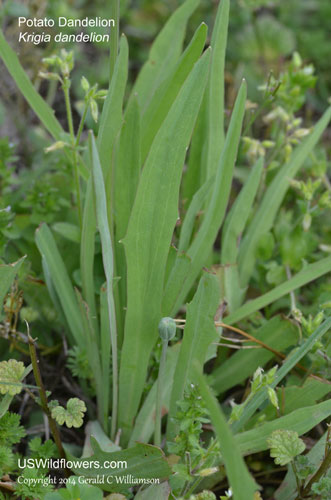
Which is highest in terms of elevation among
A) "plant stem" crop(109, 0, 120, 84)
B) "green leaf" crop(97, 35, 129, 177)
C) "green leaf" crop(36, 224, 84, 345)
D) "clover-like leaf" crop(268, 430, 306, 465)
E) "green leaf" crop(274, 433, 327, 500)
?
"plant stem" crop(109, 0, 120, 84)

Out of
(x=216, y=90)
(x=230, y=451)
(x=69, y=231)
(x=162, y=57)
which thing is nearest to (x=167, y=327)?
(x=230, y=451)

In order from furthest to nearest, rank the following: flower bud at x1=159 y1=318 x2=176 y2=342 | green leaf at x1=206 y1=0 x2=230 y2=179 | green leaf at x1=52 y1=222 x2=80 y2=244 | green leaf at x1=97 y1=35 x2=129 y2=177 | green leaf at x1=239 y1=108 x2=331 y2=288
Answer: green leaf at x1=239 y1=108 x2=331 y2=288 → green leaf at x1=52 y1=222 x2=80 y2=244 → green leaf at x1=206 y1=0 x2=230 y2=179 → green leaf at x1=97 y1=35 x2=129 y2=177 → flower bud at x1=159 y1=318 x2=176 y2=342

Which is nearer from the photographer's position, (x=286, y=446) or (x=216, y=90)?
(x=286, y=446)

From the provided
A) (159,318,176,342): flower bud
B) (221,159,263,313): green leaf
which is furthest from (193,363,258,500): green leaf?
(221,159,263,313): green leaf

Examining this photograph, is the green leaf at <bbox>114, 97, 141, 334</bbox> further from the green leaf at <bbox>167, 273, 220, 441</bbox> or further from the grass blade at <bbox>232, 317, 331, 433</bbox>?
the grass blade at <bbox>232, 317, 331, 433</bbox>

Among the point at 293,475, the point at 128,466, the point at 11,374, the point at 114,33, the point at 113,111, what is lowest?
the point at 293,475

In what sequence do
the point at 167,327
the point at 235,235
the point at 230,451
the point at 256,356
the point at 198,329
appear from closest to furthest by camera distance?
the point at 230,451 < the point at 167,327 < the point at 198,329 < the point at 256,356 < the point at 235,235

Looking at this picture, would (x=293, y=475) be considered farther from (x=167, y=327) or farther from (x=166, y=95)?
(x=166, y=95)

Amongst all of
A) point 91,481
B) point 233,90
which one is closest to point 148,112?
point 91,481
